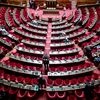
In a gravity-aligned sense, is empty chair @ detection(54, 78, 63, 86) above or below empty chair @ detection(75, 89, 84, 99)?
above

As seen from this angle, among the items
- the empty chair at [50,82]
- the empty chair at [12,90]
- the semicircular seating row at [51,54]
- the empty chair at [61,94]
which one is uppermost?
the semicircular seating row at [51,54]

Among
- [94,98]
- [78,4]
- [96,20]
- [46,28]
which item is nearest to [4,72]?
[94,98]

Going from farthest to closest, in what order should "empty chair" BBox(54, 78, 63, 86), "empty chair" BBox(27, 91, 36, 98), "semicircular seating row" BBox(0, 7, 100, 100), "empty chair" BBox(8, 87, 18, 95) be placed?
"empty chair" BBox(54, 78, 63, 86) → "semicircular seating row" BBox(0, 7, 100, 100) → "empty chair" BBox(8, 87, 18, 95) → "empty chair" BBox(27, 91, 36, 98)

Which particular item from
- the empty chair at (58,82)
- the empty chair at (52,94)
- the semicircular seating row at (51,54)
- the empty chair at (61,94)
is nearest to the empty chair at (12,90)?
the semicircular seating row at (51,54)

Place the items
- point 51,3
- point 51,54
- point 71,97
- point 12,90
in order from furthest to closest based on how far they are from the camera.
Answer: point 51,3 → point 51,54 → point 12,90 → point 71,97

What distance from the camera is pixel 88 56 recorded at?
65.7ft

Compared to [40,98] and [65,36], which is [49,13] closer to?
[65,36]

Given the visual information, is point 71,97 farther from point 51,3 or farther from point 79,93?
point 51,3

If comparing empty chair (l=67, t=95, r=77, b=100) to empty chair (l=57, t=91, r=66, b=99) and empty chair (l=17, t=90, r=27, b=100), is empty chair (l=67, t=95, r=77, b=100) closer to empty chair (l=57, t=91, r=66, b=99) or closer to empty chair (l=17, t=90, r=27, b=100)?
empty chair (l=57, t=91, r=66, b=99)

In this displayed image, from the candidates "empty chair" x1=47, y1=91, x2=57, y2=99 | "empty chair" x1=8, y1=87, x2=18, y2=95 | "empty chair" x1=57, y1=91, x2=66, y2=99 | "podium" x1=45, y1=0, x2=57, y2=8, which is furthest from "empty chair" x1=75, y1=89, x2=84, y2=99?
"podium" x1=45, y1=0, x2=57, y2=8

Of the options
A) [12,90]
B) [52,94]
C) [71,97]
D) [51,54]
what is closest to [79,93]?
[71,97]

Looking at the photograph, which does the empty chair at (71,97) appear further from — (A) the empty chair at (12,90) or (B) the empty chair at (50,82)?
(A) the empty chair at (12,90)

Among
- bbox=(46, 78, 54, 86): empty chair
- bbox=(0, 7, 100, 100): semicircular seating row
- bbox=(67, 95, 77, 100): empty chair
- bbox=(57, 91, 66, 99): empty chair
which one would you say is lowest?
bbox=(67, 95, 77, 100): empty chair

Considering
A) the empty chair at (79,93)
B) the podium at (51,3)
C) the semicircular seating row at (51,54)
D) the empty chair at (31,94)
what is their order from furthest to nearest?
1. the podium at (51,3)
2. the semicircular seating row at (51,54)
3. the empty chair at (31,94)
4. the empty chair at (79,93)
